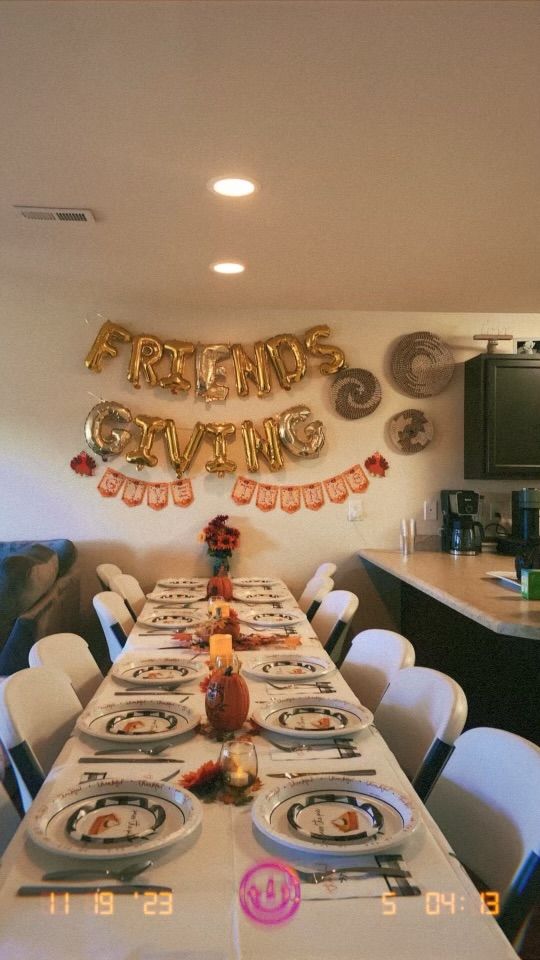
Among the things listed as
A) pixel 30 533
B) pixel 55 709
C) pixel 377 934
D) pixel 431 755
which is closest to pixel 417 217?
pixel 431 755

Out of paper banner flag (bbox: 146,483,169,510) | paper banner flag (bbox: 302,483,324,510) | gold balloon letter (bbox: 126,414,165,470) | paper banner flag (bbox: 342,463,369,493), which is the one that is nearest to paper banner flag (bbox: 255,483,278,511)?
paper banner flag (bbox: 302,483,324,510)

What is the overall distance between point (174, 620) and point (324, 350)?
6.90 feet

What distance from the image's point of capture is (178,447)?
4.46 meters

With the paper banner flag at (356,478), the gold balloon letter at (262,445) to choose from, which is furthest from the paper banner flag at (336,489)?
the gold balloon letter at (262,445)

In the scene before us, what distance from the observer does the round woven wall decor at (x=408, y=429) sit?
4613mm

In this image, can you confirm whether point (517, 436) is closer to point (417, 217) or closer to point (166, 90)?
point (417, 217)

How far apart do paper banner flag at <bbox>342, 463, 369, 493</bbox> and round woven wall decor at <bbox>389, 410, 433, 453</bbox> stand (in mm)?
295

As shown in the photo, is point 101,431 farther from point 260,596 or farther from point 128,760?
point 128,760

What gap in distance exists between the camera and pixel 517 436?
4371mm

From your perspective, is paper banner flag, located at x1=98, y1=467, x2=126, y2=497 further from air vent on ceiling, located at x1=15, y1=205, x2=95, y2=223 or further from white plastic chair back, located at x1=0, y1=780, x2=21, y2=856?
white plastic chair back, located at x1=0, y1=780, x2=21, y2=856

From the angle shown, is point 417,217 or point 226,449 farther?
point 226,449

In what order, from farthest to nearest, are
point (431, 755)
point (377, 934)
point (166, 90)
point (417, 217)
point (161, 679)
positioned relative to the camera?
Answer: point (417, 217), point (161, 679), point (166, 90), point (431, 755), point (377, 934)

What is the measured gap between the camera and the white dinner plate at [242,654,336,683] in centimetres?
224

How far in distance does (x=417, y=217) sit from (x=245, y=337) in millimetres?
1784
